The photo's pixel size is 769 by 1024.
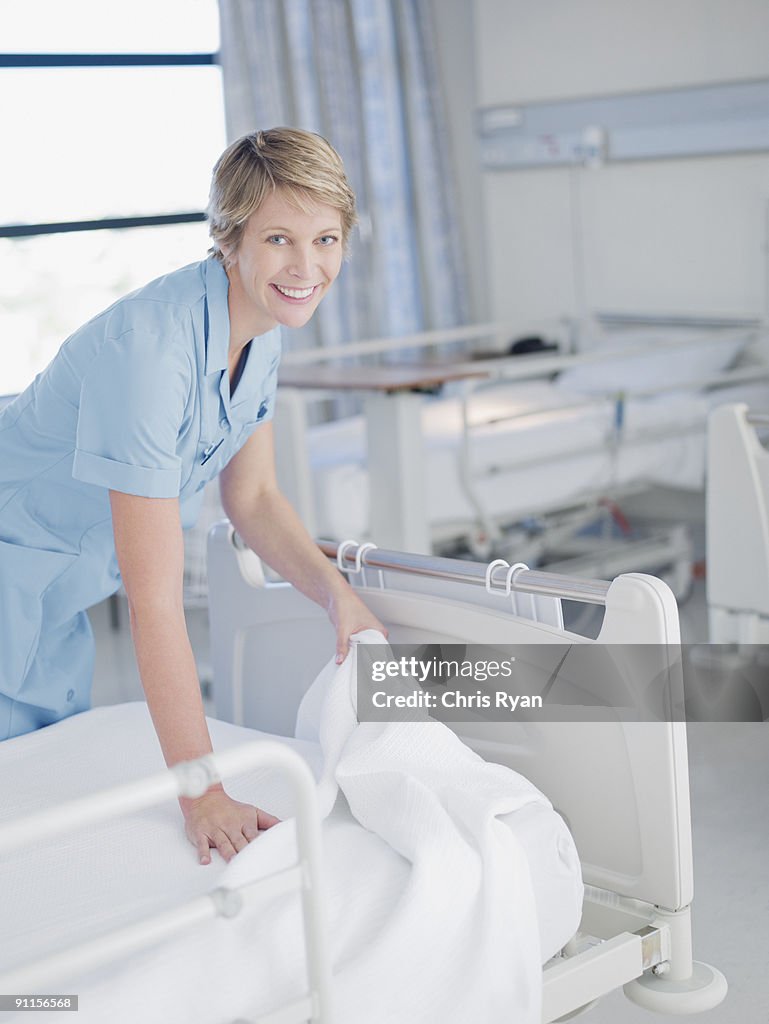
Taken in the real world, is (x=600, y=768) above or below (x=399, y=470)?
below

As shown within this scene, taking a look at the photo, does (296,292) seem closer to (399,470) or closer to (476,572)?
(476,572)

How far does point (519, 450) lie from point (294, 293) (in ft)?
8.64

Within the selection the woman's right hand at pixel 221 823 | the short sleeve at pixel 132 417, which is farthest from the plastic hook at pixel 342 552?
the woman's right hand at pixel 221 823

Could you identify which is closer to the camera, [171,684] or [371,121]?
[171,684]

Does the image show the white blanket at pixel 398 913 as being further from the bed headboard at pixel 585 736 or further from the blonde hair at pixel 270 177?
the blonde hair at pixel 270 177

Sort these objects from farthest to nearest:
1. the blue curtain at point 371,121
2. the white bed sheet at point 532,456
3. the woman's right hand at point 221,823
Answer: the blue curtain at point 371,121 → the white bed sheet at point 532,456 → the woman's right hand at point 221,823

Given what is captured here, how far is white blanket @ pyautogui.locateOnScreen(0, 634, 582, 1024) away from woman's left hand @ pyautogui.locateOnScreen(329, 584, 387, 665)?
25 cm

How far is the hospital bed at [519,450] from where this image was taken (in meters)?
4.17

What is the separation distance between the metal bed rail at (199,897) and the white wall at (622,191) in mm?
4236

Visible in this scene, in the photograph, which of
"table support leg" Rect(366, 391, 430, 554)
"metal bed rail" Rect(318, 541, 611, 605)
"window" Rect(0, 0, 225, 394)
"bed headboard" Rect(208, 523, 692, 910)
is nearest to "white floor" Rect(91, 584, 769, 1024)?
"bed headboard" Rect(208, 523, 692, 910)

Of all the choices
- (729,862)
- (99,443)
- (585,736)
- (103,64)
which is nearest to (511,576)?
(585,736)

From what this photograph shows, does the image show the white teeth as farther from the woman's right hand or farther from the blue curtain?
the blue curtain

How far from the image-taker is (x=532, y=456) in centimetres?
449

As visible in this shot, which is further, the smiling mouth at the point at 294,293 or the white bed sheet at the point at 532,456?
the white bed sheet at the point at 532,456
